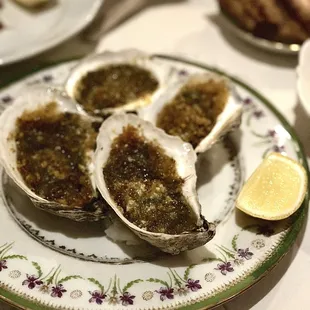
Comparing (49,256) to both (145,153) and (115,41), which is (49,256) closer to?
(145,153)

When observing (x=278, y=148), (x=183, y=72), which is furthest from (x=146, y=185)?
(x=183, y=72)

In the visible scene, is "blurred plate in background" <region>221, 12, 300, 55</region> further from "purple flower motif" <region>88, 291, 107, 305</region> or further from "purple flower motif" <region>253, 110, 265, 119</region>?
"purple flower motif" <region>88, 291, 107, 305</region>

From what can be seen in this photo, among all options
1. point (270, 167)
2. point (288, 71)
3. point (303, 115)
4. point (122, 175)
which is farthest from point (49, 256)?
point (288, 71)

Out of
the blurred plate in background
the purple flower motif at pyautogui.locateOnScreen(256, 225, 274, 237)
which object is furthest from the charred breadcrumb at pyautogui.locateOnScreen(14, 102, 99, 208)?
the blurred plate in background

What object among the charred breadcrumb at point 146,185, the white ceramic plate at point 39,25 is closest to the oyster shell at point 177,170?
the charred breadcrumb at point 146,185

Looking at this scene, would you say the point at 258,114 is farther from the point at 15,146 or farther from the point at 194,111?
the point at 15,146

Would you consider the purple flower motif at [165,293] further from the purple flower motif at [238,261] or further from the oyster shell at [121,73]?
the oyster shell at [121,73]

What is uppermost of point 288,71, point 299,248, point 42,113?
point 42,113
